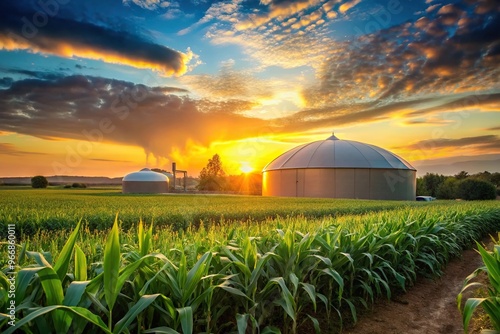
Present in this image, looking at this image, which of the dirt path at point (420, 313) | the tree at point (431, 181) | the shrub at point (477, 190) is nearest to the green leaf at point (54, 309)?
the dirt path at point (420, 313)

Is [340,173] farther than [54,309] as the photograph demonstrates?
Yes

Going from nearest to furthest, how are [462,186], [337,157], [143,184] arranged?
[462,186], [337,157], [143,184]

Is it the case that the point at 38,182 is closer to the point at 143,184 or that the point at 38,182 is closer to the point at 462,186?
the point at 143,184

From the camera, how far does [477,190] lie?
36062 mm

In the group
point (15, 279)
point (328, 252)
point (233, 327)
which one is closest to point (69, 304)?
point (15, 279)

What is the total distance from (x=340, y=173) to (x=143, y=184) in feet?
98.1

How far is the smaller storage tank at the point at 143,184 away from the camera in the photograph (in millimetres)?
52125

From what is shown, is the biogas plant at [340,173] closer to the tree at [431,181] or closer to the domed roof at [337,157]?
the domed roof at [337,157]

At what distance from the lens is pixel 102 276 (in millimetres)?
2699

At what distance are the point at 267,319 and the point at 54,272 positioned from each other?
2.46 meters

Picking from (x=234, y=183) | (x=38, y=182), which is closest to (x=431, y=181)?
(x=234, y=183)

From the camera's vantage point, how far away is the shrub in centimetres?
3556

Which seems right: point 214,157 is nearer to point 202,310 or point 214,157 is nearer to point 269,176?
point 269,176

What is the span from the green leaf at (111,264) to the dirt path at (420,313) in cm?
323
